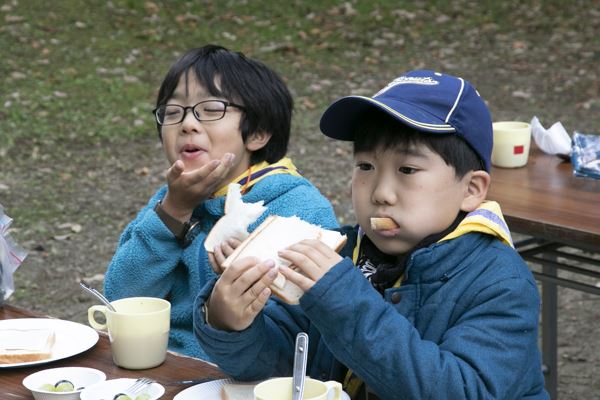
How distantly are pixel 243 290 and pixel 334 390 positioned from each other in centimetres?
25

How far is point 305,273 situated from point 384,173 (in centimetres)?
Result: 31

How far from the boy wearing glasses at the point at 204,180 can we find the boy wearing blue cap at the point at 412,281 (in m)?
0.65

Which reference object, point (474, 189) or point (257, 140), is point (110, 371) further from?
point (257, 140)

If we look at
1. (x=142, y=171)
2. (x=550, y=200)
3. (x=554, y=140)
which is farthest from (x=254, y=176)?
(x=142, y=171)

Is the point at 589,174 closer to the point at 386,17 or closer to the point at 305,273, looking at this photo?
the point at 305,273

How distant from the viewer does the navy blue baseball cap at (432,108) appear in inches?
76.3

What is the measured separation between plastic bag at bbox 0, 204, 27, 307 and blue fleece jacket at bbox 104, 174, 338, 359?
0.97ft

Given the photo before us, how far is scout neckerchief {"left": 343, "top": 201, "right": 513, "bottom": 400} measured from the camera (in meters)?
1.97

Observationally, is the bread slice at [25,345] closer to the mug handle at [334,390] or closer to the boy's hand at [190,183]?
the boy's hand at [190,183]

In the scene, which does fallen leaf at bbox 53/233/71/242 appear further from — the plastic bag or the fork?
the fork

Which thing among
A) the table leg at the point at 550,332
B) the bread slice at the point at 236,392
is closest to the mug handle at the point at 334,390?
the bread slice at the point at 236,392

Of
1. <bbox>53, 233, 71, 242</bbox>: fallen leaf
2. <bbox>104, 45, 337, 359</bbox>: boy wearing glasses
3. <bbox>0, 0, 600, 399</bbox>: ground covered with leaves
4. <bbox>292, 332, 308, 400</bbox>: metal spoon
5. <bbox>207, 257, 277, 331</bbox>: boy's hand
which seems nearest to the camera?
<bbox>292, 332, 308, 400</bbox>: metal spoon

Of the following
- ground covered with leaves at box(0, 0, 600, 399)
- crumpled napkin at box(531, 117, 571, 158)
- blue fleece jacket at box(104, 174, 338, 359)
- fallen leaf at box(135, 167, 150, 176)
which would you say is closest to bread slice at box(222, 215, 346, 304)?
blue fleece jacket at box(104, 174, 338, 359)

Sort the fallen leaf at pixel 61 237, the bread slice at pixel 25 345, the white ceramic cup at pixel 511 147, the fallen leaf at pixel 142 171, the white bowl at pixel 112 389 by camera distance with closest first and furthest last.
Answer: the white bowl at pixel 112 389 < the bread slice at pixel 25 345 < the white ceramic cup at pixel 511 147 < the fallen leaf at pixel 61 237 < the fallen leaf at pixel 142 171
